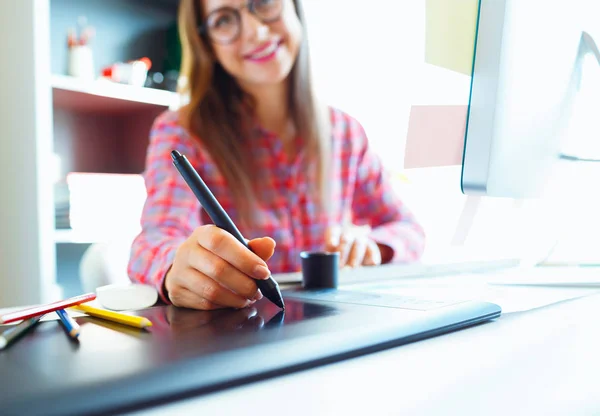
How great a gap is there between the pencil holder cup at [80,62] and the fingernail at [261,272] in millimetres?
1316

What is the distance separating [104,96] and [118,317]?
1278 millimetres

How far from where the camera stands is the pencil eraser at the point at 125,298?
45 cm

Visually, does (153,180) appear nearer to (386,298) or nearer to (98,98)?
(98,98)

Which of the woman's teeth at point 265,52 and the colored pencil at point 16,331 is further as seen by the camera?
the woman's teeth at point 265,52

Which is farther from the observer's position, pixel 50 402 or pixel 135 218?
pixel 135 218

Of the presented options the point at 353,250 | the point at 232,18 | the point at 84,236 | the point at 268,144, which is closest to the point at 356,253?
the point at 353,250

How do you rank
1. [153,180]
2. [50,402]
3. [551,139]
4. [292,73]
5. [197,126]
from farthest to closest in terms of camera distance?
[292,73] → [197,126] → [153,180] → [551,139] → [50,402]

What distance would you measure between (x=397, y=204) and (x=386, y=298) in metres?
0.87

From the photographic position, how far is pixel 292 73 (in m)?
1.38

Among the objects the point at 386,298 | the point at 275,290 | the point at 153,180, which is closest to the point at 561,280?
the point at 386,298

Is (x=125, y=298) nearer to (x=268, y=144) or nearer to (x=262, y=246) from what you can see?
(x=262, y=246)

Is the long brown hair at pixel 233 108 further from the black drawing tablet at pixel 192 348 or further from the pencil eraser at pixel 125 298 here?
the black drawing tablet at pixel 192 348

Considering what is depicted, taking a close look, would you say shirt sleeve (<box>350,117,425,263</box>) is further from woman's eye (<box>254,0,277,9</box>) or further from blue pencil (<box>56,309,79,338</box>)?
blue pencil (<box>56,309,79,338</box>)

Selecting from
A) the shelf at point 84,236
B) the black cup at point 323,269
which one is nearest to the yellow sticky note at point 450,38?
the black cup at point 323,269
